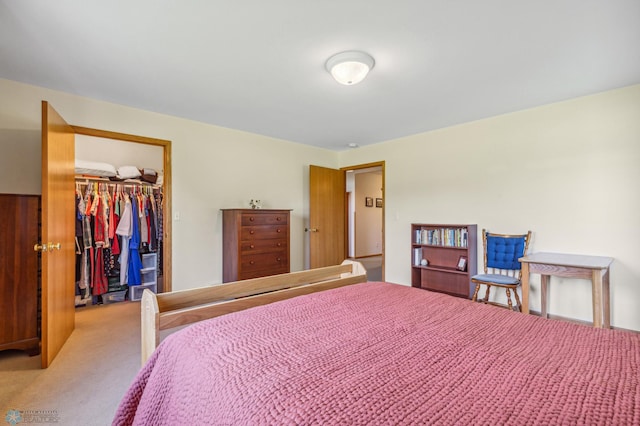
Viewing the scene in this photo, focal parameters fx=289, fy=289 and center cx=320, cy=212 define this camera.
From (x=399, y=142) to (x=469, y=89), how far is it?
5.64 ft

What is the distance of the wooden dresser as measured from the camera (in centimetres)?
355

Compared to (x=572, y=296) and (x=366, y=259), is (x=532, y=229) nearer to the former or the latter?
(x=572, y=296)

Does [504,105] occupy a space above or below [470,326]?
above

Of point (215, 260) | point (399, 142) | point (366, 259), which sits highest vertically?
point (399, 142)

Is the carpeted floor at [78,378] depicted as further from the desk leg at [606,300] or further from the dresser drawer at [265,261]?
the desk leg at [606,300]

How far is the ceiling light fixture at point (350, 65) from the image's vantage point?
2160mm

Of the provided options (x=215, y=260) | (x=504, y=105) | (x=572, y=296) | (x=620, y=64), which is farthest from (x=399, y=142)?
(x=215, y=260)

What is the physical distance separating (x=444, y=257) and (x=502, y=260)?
76 cm

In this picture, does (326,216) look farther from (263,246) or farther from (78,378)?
(78,378)

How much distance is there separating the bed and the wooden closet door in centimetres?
188

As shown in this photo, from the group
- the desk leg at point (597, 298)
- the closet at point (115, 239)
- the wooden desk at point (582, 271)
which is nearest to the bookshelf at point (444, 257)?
the wooden desk at point (582, 271)

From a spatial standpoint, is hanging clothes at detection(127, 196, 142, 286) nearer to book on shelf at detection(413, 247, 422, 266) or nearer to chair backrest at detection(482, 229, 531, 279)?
book on shelf at detection(413, 247, 422, 266)

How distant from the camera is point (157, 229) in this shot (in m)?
4.14

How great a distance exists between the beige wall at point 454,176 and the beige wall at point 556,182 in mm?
10
